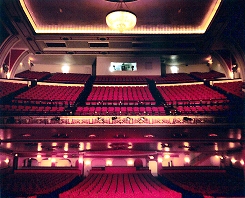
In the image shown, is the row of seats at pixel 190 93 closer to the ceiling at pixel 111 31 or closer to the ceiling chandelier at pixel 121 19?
the ceiling at pixel 111 31

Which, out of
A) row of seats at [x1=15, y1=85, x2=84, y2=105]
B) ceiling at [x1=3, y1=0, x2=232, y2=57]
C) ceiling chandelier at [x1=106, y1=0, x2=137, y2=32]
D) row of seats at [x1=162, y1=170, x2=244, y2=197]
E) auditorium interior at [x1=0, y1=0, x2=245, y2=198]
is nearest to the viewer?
row of seats at [x1=162, y1=170, x2=244, y2=197]

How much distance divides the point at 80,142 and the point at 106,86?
1.88 metres

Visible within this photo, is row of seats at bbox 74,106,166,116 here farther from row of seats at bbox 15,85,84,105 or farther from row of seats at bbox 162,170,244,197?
row of seats at bbox 162,170,244,197

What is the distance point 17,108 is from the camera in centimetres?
317

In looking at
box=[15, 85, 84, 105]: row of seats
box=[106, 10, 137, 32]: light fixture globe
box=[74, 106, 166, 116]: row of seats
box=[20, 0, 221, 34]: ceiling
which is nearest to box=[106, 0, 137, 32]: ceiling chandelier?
box=[106, 10, 137, 32]: light fixture globe

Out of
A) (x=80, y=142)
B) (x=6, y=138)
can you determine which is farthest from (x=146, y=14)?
(x=6, y=138)

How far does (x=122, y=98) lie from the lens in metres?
3.86

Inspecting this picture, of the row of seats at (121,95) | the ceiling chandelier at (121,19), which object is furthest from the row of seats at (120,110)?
the ceiling chandelier at (121,19)

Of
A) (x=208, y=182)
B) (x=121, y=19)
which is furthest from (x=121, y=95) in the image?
(x=208, y=182)

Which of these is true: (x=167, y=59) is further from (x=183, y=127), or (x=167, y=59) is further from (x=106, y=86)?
(x=183, y=127)

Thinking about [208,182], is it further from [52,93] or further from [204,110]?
[52,93]

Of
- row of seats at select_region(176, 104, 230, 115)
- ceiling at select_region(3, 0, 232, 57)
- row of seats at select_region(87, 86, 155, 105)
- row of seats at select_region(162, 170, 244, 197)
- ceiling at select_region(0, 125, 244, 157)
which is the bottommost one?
row of seats at select_region(162, 170, 244, 197)

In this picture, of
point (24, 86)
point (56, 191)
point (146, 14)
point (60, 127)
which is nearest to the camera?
point (56, 191)

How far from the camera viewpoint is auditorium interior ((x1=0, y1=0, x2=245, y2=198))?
110 inches
